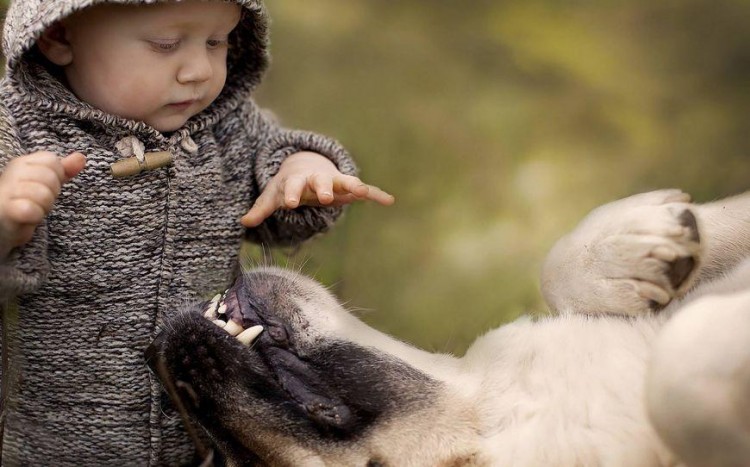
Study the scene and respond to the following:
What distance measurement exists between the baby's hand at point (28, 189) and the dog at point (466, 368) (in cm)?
22

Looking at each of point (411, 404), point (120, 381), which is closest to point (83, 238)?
point (120, 381)

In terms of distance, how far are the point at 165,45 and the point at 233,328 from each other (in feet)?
1.17

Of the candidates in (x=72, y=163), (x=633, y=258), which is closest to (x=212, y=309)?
(x=72, y=163)

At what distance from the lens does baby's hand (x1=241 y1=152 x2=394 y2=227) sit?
116 centimetres

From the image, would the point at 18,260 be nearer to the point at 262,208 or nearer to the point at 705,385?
the point at 262,208

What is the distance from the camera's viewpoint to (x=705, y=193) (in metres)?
1.46

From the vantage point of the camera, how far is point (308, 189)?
121 centimetres

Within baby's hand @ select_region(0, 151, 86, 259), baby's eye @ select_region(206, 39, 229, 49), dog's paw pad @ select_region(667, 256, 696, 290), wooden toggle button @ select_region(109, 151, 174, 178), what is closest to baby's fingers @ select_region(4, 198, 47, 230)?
baby's hand @ select_region(0, 151, 86, 259)

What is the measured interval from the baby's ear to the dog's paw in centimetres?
70

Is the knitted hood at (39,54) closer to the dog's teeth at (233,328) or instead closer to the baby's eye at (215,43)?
the baby's eye at (215,43)

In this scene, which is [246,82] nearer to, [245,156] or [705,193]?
[245,156]

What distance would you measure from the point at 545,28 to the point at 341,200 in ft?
1.93

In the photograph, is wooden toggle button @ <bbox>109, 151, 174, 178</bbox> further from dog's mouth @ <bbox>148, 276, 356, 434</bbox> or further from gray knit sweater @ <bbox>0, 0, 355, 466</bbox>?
dog's mouth @ <bbox>148, 276, 356, 434</bbox>

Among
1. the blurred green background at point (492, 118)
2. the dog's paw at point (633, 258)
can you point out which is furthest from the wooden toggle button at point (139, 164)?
the dog's paw at point (633, 258)
